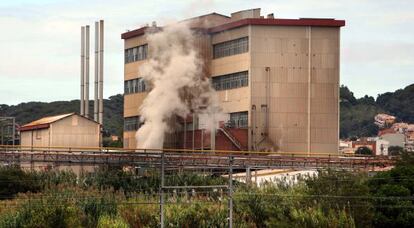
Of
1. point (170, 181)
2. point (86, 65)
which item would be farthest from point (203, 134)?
point (86, 65)

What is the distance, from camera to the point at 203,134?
9662 centimetres

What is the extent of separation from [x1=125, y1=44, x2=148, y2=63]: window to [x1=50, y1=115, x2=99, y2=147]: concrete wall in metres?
12.5

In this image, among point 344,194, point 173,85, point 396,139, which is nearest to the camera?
point 344,194

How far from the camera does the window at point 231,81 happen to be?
96.8 metres

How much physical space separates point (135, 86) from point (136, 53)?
14.2 ft

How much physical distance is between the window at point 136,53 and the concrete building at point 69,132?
1183 cm

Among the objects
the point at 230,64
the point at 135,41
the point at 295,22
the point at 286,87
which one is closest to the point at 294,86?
the point at 286,87

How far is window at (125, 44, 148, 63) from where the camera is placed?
349 ft

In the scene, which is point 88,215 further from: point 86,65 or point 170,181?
point 86,65

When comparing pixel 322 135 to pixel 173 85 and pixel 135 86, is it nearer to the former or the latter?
pixel 173 85

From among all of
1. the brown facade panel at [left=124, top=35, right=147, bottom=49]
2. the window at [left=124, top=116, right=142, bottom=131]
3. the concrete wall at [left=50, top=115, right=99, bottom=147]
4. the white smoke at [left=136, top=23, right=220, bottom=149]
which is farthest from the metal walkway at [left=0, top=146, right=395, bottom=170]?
the brown facade panel at [left=124, top=35, right=147, bottom=49]

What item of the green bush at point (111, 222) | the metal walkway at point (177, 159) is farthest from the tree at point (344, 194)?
the green bush at point (111, 222)

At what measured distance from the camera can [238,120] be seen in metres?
97.4

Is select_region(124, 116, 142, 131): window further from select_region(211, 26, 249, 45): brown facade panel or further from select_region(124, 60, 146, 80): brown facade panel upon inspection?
select_region(211, 26, 249, 45): brown facade panel
